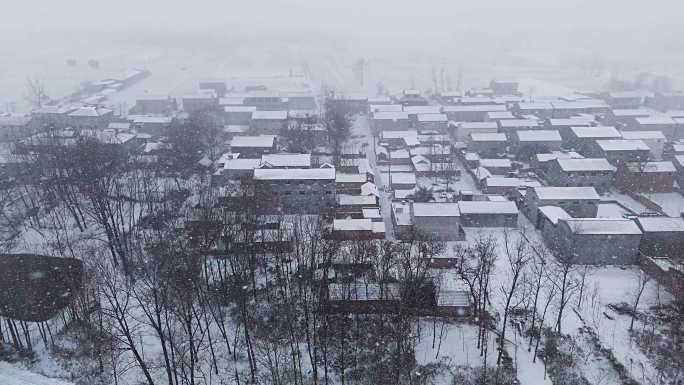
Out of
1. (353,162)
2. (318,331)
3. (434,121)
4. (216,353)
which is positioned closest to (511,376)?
(318,331)

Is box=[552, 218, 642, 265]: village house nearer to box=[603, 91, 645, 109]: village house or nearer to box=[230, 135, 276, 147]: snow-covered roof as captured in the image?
box=[230, 135, 276, 147]: snow-covered roof

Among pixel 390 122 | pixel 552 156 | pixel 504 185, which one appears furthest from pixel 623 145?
pixel 390 122

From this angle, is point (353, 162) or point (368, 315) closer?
point (368, 315)

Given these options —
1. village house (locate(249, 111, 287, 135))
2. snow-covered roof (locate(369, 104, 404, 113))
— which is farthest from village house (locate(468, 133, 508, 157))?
village house (locate(249, 111, 287, 135))

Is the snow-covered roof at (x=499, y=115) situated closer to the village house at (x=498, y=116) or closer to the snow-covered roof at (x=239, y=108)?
the village house at (x=498, y=116)

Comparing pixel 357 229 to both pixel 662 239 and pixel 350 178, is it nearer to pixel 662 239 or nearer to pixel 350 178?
pixel 350 178

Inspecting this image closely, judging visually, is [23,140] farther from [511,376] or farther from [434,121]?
[511,376]
